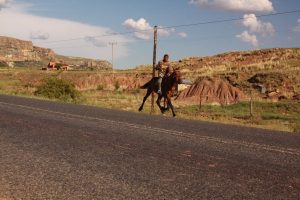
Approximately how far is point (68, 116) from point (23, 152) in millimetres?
7227

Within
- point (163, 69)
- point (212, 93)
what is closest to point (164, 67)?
point (163, 69)

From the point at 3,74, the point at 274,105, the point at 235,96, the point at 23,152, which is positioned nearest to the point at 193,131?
the point at 23,152

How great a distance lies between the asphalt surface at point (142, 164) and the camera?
5.88m

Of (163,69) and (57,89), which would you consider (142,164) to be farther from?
(57,89)

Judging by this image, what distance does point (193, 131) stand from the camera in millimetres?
12781

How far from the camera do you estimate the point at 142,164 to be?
7492 millimetres

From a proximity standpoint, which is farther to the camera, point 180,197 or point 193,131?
point 193,131

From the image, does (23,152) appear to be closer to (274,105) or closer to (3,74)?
(274,105)

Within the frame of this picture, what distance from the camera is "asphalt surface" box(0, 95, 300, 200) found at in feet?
19.3

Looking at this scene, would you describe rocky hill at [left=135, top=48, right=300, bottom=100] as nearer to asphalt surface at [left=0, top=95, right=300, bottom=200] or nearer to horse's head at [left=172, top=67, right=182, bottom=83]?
horse's head at [left=172, top=67, right=182, bottom=83]

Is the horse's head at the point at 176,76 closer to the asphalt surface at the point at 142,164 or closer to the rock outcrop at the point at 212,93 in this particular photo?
the asphalt surface at the point at 142,164

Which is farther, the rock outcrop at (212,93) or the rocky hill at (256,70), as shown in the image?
the rocky hill at (256,70)

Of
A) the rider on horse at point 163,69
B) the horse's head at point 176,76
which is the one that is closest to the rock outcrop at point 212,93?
the rider on horse at point 163,69

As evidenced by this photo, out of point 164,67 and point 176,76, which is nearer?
point 176,76
